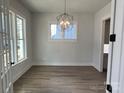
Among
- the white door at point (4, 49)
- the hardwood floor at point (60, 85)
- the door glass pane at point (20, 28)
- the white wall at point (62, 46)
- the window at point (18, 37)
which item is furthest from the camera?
the white wall at point (62, 46)

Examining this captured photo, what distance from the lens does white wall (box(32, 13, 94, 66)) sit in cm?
536

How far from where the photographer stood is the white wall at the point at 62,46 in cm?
536

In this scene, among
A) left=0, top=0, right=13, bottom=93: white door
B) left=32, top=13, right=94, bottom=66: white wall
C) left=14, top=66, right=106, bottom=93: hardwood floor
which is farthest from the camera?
left=32, top=13, right=94, bottom=66: white wall

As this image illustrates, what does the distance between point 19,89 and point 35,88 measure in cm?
42

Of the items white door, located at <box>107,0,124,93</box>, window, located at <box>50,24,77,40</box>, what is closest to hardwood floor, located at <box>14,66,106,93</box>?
white door, located at <box>107,0,124,93</box>

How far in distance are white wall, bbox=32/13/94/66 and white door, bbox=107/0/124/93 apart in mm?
4148

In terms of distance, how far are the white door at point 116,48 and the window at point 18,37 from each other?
10.1 feet

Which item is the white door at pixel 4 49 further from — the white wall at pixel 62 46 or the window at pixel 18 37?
the white wall at pixel 62 46

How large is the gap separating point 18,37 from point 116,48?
11.8ft

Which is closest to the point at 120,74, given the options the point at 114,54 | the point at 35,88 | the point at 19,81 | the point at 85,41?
the point at 114,54

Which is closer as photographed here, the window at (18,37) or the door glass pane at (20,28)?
the window at (18,37)

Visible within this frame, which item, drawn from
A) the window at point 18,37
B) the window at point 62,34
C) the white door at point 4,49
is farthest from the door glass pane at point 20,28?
the white door at point 4,49

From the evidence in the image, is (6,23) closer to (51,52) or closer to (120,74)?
(120,74)

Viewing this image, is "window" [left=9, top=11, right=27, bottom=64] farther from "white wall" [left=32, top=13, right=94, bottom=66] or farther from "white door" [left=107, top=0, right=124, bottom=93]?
"white door" [left=107, top=0, right=124, bottom=93]
